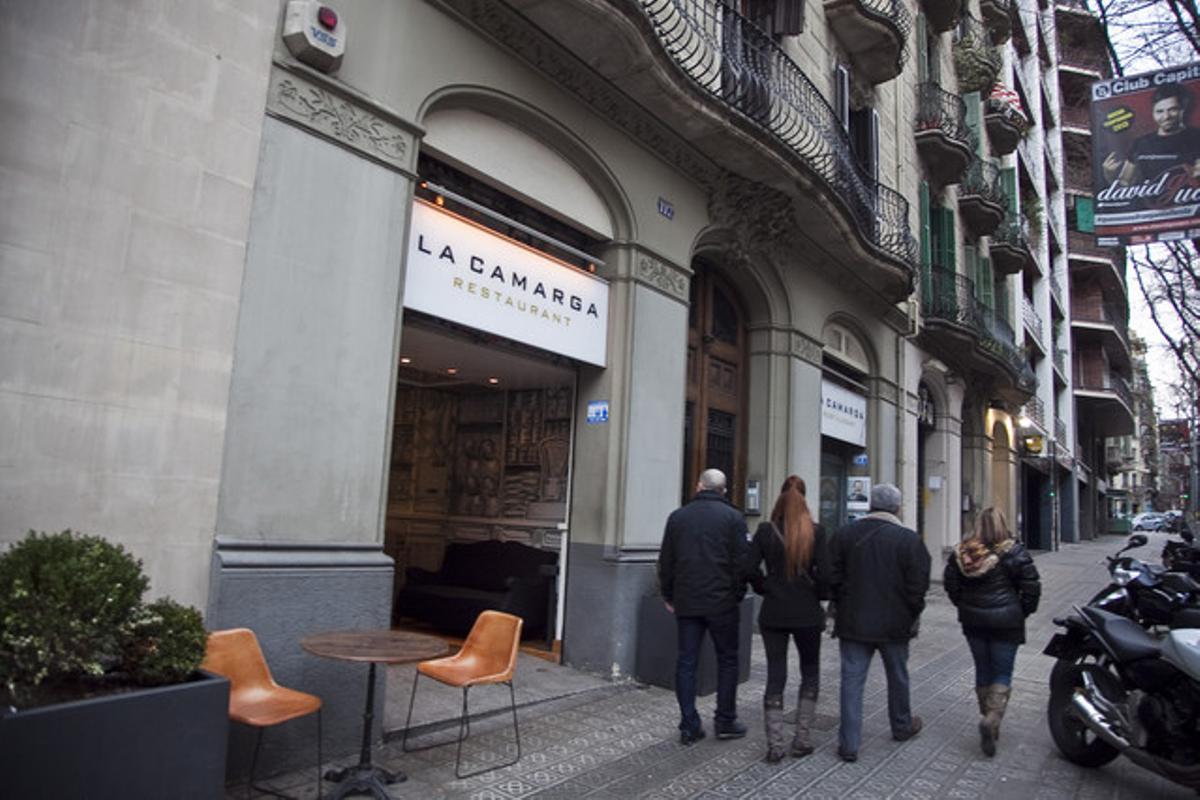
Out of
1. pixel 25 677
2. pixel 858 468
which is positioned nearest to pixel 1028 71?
pixel 858 468

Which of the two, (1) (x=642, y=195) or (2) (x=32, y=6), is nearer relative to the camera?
(2) (x=32, y=6)

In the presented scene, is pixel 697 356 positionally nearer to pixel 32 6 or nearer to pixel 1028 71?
pixel 32 6

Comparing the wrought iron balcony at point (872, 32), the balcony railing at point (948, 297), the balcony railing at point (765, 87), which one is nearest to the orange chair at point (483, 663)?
the balcony railing at point (765, 87)

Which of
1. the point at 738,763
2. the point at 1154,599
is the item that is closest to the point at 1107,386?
the point at 1154,599

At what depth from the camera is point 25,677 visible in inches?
120

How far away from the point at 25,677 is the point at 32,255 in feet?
6.96

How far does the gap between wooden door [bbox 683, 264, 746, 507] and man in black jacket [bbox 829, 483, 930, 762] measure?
166 inches

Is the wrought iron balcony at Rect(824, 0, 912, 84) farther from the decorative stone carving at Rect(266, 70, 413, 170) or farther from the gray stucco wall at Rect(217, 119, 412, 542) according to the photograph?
the gray stucco wall at Rect(217, 119, 412, 542)

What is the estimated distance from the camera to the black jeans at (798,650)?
5.76 m

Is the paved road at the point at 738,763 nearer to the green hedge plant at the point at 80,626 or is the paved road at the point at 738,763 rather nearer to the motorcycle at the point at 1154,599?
the motorcycle at the point at 1154,599

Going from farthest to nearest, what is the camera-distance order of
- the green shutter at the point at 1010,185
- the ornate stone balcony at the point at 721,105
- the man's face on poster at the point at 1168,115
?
the green shutter at the point at 1010,185 < the man's face on poster at the point at 1168,115 < the ornate stone balcony at the point at 721,105

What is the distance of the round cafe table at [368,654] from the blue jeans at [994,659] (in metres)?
3.85

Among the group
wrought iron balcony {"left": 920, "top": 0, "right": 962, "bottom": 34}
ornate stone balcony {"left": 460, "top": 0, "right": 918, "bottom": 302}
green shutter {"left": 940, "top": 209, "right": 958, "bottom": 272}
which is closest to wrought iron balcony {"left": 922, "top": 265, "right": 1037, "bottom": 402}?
green shutter {"left": 940, "top": 209, "right": 958, "bottom": 272}

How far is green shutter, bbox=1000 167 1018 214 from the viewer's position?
2267 centimetres
